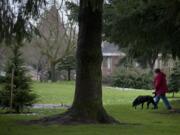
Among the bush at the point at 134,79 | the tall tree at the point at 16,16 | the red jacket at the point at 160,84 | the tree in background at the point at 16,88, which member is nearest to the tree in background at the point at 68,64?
the bush at the point at 134,79

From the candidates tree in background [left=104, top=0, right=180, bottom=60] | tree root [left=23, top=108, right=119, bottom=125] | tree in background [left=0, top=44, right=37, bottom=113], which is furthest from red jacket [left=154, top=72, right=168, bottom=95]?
tree root [left=23, top=108, right=119, bottom=125]

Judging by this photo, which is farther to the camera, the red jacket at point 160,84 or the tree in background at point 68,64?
the tree in background at point 68,64

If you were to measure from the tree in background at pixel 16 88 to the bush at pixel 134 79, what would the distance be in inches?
1761

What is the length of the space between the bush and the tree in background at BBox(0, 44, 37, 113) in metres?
44.7

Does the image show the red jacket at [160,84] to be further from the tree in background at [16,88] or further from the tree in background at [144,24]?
the tree in background at [16,88]

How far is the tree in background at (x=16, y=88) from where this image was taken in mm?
22703

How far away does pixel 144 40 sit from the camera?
22.6 m

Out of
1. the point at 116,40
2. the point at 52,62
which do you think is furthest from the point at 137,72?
the point at 116,40

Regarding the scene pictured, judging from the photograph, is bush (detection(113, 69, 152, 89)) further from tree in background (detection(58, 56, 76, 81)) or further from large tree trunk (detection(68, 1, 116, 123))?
large tree trunk (detection(68, 1, 116, 123))

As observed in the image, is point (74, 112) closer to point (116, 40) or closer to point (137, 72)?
point (116, 40)

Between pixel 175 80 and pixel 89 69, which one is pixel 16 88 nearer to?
pixel 89 69

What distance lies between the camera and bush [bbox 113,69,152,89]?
2648 inches

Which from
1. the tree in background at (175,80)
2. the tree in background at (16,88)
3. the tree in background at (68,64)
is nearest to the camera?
the tree in background at (16,88)

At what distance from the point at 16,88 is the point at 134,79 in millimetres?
45929
